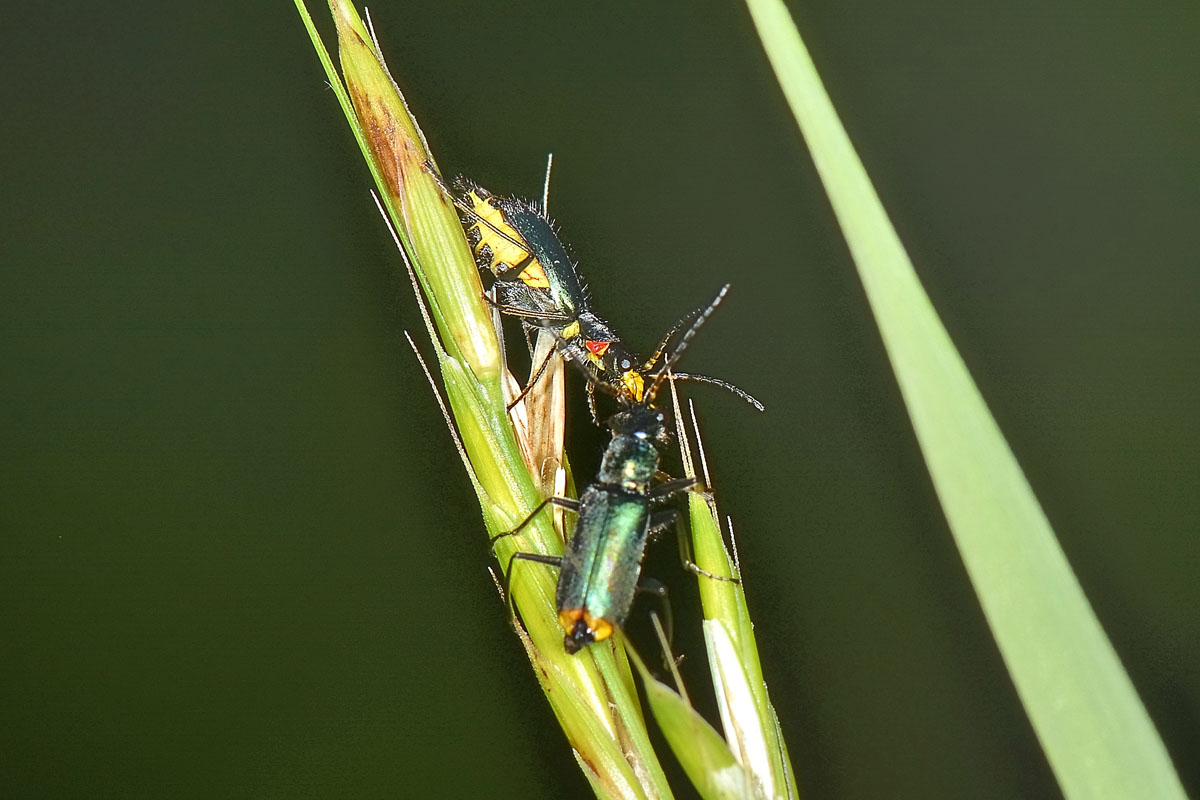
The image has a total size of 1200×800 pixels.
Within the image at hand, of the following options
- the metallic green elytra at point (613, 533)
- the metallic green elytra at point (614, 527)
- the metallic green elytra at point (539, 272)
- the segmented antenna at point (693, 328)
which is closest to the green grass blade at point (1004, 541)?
the metallic green elytra at point (614, 527)

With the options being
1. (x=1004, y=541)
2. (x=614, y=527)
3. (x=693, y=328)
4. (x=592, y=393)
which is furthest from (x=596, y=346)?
(x=1004, y=541)

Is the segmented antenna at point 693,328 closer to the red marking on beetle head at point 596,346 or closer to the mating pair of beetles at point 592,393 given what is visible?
the mating pair of beetles at point 592,393

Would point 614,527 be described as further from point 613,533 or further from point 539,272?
point 539,272

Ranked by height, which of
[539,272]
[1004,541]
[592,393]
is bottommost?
[1004,541]

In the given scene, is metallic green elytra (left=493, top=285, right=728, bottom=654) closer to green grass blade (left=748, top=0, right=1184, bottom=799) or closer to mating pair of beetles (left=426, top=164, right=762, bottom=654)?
mating pair of beetles (left=426, top=164, right=762, bottom=654)

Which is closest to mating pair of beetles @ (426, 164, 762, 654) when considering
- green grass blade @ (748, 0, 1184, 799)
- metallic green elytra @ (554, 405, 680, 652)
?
metallic green elytra @ (554, 405, 680, 652)

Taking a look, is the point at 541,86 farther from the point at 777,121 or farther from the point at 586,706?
the point at 586,706

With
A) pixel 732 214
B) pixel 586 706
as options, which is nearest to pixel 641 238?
pixel 732 214
